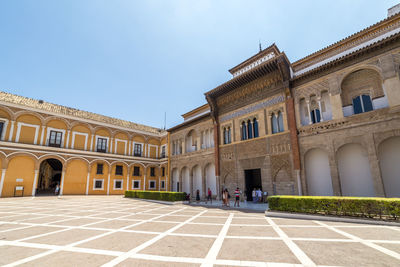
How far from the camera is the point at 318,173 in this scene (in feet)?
41.2

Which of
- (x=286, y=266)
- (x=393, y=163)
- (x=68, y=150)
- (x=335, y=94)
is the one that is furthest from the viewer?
(x=68, y=150)

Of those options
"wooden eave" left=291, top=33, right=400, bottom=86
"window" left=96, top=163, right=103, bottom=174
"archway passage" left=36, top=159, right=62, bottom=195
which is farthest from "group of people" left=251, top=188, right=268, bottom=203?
"archway passage" left=36, top=159, right=62, bottom=195

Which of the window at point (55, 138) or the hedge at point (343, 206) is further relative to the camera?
the window at point (55, 138)

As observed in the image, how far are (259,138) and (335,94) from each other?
585 cm

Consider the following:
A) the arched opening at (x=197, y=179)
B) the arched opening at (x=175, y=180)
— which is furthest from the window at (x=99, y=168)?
the arched opening at (x=197, y=179)

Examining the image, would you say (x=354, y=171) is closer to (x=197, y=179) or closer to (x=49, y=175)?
(x=197, y=179)

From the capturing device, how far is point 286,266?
3.75 metres

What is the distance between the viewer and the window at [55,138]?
23109 mm

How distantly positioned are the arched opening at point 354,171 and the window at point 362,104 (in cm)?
211

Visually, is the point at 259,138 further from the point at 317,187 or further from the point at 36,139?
the point at 36,139

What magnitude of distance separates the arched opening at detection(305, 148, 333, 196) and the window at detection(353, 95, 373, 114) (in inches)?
124

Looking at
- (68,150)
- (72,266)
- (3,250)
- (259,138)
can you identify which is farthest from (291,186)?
(68,150)

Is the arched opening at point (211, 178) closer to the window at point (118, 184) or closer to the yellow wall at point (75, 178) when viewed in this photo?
the window at point (118, 184)

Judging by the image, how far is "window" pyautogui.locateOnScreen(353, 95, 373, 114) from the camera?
11223 millimetres
